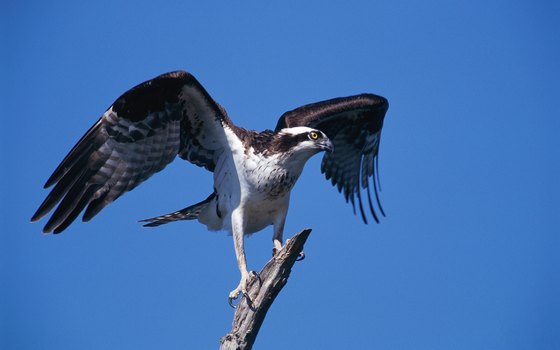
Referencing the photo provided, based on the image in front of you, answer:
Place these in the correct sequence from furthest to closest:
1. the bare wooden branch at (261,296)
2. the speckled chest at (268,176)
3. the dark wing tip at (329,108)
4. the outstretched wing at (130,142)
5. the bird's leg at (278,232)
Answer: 1. the dark wing tip at (329,108)
2. the bird's leg at (278,232)
3. the speckled chest at (268,176)
4. the outstretched wing at (130,142)
5. the bare wooden branch at (261,296)

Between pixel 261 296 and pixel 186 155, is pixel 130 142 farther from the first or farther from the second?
pixel 261 296

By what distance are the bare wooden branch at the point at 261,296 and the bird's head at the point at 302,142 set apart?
142 cm

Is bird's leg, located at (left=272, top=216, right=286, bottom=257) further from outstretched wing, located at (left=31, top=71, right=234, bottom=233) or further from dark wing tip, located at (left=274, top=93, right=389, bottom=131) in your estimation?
dark wing tip, located at (left=274, top=93, right=389, bottom=131)

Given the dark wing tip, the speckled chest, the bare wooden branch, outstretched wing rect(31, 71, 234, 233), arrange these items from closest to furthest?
1. the bare wooden branch
2. outstretched wing rect(31, 71, 234, 233)
3. the speckled chest
4. the dark wing tip

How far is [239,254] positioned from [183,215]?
1.33m

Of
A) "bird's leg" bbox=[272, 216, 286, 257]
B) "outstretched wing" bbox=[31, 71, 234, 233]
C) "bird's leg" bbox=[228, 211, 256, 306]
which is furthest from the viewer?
"bird's leg" bbox=[272, 216, 286, 257]

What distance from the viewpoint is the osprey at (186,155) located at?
854 centimetres

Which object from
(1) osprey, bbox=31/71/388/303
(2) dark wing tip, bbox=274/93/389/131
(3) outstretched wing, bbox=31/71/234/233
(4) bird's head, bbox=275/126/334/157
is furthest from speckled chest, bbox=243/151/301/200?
(2) dark wing tip, bbox=274/93/389/131

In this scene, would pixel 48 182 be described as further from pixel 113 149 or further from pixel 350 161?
pixel 350 161

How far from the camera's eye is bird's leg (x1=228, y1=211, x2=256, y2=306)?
26.3 ft

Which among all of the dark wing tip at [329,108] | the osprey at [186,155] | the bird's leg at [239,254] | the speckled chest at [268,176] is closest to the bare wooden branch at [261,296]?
the bird's leg at [239,254]

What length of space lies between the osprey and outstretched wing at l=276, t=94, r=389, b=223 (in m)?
1.33

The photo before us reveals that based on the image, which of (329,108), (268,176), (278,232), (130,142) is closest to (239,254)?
(278,232)

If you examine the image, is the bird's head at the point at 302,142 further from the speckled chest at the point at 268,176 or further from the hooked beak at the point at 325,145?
the speckled chest at the point at 268,176
